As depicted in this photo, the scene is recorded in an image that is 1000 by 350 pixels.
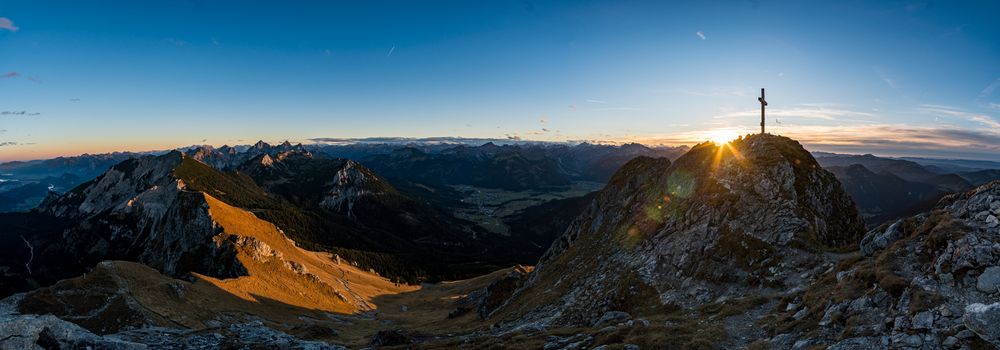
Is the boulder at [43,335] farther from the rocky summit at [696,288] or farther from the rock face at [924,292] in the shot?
the rock face at [924,292]

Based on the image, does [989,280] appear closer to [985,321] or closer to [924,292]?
[924,292]

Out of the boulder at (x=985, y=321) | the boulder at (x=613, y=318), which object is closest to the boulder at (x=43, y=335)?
the boulder at (x=613, y=318)

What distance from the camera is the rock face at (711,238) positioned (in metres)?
51.8

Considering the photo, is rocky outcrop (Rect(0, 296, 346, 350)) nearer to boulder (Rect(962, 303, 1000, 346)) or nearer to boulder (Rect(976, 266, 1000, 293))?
boulder (Rect(962, 303, 1000, 346))

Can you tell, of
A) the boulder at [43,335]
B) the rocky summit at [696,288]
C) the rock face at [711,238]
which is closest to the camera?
the rocky summit at [696,288]

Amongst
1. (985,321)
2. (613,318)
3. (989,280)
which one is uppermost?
(989,280)

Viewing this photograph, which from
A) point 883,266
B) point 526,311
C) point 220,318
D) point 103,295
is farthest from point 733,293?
point 103,295

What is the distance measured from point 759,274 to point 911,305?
1080 inches

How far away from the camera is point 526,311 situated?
251 ft

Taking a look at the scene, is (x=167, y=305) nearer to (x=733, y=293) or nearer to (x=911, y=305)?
(x=733, y=293)

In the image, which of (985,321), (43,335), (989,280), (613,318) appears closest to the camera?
(985,321)

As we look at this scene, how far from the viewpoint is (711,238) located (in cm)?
6200

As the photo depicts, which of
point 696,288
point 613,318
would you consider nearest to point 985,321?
point 613,318

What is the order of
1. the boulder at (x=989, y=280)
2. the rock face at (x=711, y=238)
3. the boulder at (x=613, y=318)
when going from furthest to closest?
the rock face at (x=711, y=238)
the boulder at (x=613, y=318)
the boulder at (x=989, y=280)
